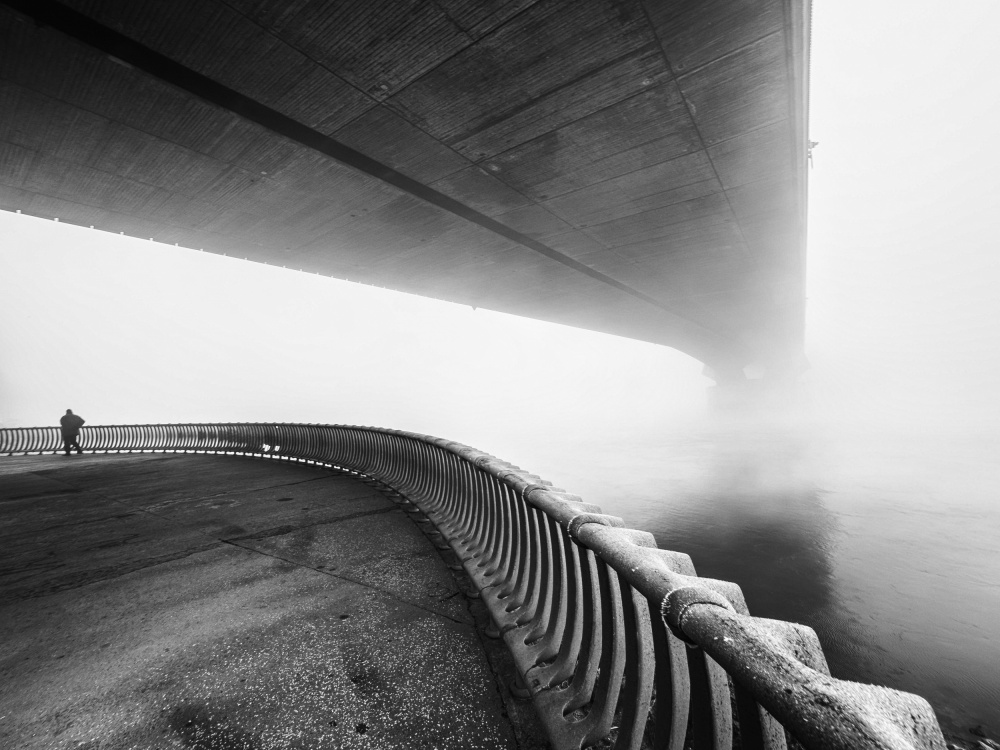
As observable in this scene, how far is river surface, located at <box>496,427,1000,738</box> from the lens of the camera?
256 inches

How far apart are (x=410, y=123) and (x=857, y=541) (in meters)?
14.4

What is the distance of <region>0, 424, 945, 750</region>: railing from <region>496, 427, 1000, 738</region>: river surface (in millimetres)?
5316

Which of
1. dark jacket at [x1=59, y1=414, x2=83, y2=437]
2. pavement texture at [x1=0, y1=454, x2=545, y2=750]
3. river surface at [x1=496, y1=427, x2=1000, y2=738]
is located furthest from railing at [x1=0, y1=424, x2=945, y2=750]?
dark jacket at [x1=59, y1=414, x2=83, y2=437]

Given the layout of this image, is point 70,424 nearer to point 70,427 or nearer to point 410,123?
point 70,427

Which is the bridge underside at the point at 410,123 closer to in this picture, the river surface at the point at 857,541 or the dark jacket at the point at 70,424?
the dark jacket at the point at 70,424

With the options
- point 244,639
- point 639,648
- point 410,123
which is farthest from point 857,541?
point 410,123

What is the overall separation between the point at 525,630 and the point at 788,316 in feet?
106

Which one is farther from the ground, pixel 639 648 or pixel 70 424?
pixel 639 648

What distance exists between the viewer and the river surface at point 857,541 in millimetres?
6496

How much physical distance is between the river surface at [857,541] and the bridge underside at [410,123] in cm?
851

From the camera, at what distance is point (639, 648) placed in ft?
6.32

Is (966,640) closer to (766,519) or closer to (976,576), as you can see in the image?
(976,576)

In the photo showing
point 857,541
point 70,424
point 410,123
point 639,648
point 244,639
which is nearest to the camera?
point 639,648

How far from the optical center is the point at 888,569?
9945 mm
